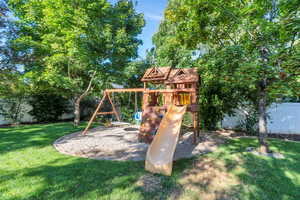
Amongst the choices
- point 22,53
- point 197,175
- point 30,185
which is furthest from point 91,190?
point 22,53

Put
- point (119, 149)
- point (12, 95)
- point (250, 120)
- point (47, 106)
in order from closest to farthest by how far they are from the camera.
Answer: point (119, 149), point (250, 120), point (12, 95), point (47, 106)

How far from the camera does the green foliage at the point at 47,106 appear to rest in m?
9.95

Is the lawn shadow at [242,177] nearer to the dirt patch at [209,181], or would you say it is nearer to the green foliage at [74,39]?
the dirt patch at [209,181]

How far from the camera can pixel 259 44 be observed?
12.9 feet

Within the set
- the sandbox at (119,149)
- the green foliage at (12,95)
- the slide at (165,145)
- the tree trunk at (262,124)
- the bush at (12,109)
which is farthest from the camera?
the bush at (12,109)

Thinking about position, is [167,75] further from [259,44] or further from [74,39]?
[74,39]

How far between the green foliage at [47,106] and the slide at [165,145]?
9.77m

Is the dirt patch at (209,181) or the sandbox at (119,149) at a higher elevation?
the sandbox at (119,149)

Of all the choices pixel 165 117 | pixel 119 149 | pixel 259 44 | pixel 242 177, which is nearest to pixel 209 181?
pixel 242 177

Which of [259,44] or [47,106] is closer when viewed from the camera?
[259,44]

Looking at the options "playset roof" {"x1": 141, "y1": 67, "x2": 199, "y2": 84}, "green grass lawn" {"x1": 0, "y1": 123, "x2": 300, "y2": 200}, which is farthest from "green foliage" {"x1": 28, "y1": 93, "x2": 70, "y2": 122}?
"playset roof" {"x1": 141, "y1": 67, "x2": 199, "y2": 84}

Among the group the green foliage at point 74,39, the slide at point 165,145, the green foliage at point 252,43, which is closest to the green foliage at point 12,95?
the green foliage at point 74,39

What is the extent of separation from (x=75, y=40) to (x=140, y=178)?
7312mm

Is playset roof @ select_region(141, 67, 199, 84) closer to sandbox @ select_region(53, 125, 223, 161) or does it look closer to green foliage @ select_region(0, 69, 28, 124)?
sandbox @ select_region(53, 125, 223, 161)
